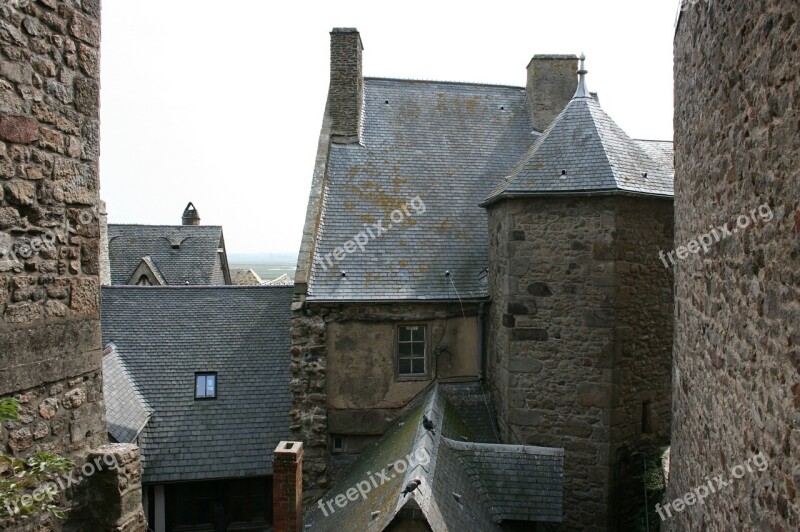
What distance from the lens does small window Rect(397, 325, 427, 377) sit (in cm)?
1152

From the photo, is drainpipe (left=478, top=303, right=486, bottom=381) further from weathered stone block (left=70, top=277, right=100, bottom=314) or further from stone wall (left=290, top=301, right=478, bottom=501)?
weathered stone block (left=70, top=277, right=100, bottom=314)

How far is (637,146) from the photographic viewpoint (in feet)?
35.9

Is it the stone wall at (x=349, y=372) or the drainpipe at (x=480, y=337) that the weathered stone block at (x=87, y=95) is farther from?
the drainpipe at (x=480, y=337)

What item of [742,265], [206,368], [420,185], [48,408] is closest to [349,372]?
[420,185]

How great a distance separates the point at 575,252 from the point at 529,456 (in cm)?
351

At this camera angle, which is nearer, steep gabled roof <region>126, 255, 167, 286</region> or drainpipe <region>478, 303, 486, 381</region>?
drainpipe <region>478, 303, 486, 381</region>

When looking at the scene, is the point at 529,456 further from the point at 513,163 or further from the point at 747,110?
the point at 513,163

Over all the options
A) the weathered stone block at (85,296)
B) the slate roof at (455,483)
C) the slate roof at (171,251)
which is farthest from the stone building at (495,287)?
the slate roof at (171,251)

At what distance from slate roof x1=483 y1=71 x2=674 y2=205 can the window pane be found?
376 cm

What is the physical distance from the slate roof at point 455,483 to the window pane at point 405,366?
1614mm

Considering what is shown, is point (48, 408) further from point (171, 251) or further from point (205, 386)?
point (171, 251)

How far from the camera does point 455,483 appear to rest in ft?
25.8

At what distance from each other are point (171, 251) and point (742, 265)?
3288cm

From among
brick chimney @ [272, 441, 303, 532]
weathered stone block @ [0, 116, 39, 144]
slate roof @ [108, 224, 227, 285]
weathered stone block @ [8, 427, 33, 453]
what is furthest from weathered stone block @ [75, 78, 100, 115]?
slate roof @ [108, 224, 227, 285]
